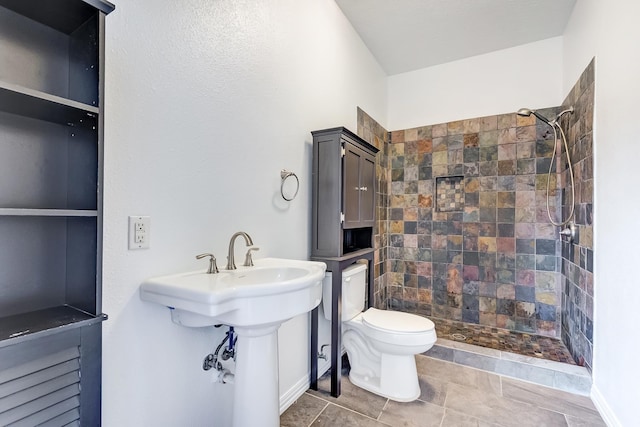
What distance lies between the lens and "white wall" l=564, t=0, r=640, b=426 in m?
1.49

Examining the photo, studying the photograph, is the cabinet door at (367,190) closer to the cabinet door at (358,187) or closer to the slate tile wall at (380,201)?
the cabinet door at (358,187)

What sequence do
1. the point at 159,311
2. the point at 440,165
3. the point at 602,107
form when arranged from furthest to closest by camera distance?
the point at 440,165 → the point at 602,107 → the point at 159,311

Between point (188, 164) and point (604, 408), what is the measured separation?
2625mm

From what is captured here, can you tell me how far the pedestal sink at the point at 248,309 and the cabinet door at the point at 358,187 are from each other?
29.8 inches

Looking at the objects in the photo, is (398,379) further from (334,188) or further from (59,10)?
(59,10)

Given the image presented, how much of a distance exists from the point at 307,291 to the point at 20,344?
2.67 feet

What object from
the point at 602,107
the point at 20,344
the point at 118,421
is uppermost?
the point at 602,107

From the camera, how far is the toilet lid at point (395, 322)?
1925 mm

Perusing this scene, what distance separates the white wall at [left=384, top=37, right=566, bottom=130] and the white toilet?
6.57ft

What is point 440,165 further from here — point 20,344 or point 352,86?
point 20,344

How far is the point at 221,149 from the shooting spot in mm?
1398

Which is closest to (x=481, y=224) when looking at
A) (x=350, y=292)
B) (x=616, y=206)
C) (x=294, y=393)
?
(x=616, y=206)

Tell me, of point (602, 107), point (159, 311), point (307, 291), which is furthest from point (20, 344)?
point (602, 107)

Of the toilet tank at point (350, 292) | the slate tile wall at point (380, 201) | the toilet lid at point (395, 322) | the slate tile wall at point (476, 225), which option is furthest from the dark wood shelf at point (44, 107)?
the slate tile wall at point (476, 225)
